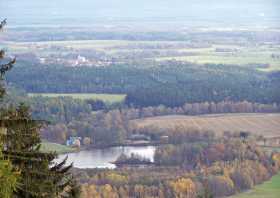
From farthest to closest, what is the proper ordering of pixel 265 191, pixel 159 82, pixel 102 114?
pixel 159 82, pixel 102 114, pixel 265 191

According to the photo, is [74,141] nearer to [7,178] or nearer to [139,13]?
[7,178]

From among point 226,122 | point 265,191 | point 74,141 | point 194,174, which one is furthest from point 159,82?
point 265,191

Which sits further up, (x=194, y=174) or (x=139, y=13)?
(x=139, y=13)

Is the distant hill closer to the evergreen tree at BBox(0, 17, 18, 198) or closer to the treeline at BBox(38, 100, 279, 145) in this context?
Result: the treeline at BBox(38, 100, 279, 145)

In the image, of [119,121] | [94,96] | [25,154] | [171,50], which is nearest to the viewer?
[25,154]

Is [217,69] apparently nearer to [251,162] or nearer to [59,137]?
[59,137]

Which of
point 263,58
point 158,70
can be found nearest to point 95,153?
point 158,70

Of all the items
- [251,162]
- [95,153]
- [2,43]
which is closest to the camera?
[251,162]
